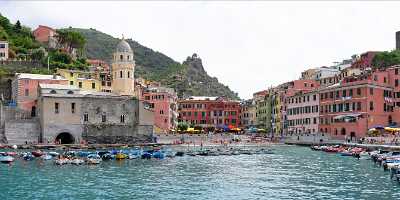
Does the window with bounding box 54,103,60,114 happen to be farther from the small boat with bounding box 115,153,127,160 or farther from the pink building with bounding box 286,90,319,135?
the pink building with bounding box 286,90,319,135

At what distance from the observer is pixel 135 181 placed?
45312 millimetres

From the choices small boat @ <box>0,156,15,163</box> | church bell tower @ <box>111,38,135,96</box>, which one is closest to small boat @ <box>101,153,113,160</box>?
small boat @ <box>0,156,15,163</box>

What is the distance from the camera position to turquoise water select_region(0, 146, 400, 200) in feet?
125

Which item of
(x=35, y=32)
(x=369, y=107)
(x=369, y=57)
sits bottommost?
(x=369, y=107)

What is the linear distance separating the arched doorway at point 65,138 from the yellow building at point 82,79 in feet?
61.5

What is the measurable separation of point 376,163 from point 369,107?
3235cm

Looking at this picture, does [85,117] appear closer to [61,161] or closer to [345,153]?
[61,161]

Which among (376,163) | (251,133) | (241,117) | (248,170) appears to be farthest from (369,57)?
(248,170)

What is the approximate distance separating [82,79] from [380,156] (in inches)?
2658

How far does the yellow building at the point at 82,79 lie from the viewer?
110750 millimetres

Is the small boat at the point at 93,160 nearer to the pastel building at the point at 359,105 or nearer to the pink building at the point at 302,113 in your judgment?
the pastel building at the point at 359,105

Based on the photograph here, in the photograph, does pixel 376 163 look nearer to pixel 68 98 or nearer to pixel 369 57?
pixel 68 98

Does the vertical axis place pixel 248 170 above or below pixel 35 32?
below

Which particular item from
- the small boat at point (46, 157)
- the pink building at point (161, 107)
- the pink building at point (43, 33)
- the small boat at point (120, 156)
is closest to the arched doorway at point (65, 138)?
the small boat at point (46, 157)
